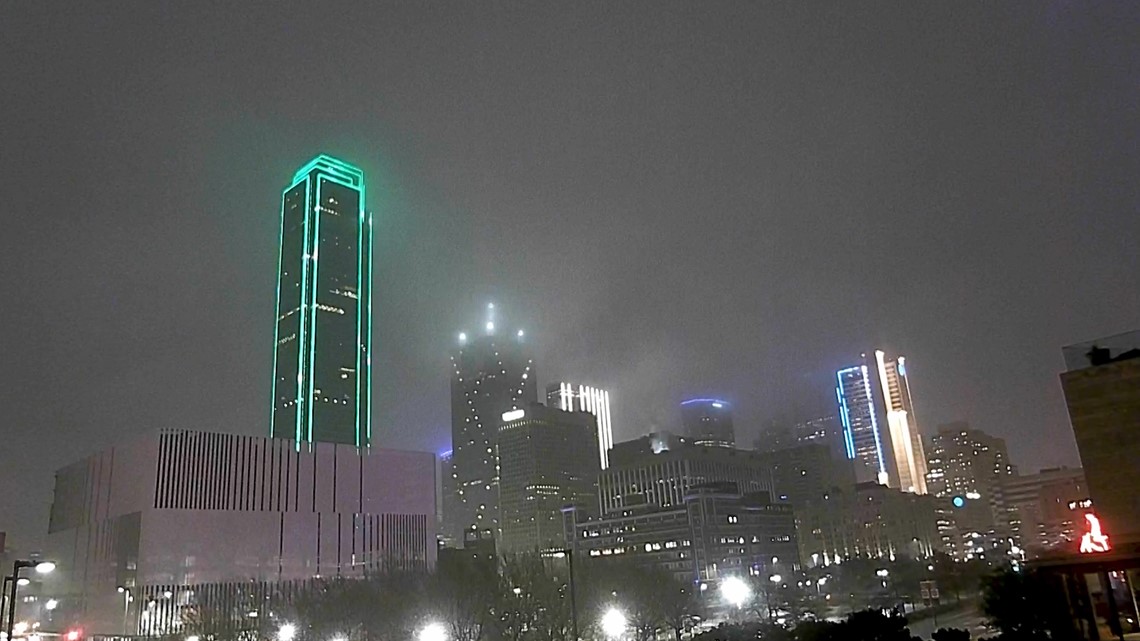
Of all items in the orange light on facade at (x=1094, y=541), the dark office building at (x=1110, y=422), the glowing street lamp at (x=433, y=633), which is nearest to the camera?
the orange light on facade at (x=1094, y=541)

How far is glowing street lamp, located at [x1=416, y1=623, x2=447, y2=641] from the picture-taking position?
57.1 metres

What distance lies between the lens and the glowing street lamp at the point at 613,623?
2422 inches

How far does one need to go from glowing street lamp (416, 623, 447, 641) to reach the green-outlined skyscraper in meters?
125

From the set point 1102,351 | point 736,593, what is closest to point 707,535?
point 736,593

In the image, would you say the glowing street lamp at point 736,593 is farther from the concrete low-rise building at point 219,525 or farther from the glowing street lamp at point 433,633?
the glowing street lamp at point 433,633

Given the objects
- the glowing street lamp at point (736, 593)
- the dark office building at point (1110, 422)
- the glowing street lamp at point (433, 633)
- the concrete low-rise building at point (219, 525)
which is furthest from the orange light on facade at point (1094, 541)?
the concrete low-rise building at point (219, 525)

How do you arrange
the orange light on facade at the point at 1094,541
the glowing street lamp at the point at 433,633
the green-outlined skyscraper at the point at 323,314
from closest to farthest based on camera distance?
the orange light on facade at the point at 1094,541 < the glowing street lamp at the point at 433,633 < the green-outlined skyscraper at the point at 323,314

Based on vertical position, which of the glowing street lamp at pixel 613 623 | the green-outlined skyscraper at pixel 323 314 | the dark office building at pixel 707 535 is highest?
the green-outlined skyscraper at pixel 323 314

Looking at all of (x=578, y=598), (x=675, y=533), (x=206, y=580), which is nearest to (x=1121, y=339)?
(x=578, y=598)

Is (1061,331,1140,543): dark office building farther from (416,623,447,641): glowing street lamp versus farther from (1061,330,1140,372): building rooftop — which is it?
(416,623,447,641): glowing street lamp

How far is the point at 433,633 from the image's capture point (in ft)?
188

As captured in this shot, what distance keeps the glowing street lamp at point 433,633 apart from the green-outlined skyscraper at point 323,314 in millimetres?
125084

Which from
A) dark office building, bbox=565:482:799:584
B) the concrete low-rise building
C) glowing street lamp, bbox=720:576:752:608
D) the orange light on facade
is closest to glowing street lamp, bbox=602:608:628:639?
glowing street lamp, bbox=720:576:752:608

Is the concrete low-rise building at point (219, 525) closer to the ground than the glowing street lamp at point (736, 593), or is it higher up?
higher up
